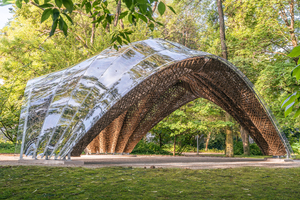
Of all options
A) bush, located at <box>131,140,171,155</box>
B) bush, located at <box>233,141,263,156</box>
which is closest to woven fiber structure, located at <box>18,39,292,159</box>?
bush, located at <box>131,140,171,155</box>

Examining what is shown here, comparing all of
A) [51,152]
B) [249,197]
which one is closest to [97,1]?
[249,197]

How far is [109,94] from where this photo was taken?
239 inches

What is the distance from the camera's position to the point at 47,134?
6.28 m

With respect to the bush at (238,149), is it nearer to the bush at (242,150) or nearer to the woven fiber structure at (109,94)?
the bush at (242,150)

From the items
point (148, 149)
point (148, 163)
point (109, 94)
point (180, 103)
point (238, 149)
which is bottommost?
point (148, 163)

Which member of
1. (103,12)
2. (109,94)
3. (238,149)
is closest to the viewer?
(103,12)

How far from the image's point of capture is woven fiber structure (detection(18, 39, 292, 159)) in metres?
6.02

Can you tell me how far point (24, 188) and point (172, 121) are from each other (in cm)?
1294

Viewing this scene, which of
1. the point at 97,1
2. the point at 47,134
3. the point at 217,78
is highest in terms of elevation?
the point at 217,78

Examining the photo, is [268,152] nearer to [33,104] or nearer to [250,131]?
[250,131]

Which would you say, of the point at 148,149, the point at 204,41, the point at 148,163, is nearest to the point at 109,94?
the point at 148,163

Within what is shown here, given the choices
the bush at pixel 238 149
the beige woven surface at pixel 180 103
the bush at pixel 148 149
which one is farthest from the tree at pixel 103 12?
the bush at pixel 238 149

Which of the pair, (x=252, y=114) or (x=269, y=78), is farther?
(x=269, y=78)

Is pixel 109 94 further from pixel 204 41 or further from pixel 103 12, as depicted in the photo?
pixel 204 41
